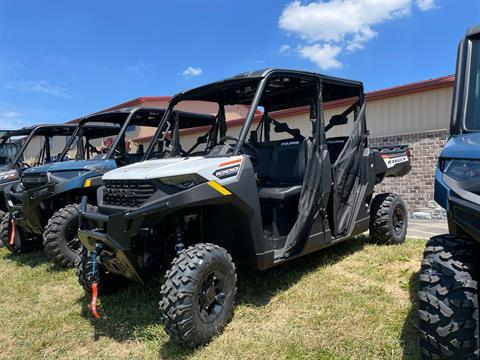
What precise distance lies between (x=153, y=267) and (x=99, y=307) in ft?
2.99

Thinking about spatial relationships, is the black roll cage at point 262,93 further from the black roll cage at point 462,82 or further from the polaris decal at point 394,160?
the black roll cage at point 462,82

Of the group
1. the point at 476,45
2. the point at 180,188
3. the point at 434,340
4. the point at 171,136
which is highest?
the point at 476,45

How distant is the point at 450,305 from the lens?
6.97ft

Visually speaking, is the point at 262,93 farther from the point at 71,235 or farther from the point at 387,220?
the point at 71,235

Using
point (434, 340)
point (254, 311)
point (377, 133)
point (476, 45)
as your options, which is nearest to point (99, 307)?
point (254, 311)

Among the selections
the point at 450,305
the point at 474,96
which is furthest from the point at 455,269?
the point at 474,96

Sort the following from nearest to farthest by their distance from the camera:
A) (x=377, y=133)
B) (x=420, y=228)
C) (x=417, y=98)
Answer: (x=420, y=228)
(x=417, y=98)
(x=377, y=133)

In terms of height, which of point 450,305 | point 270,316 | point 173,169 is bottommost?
point 270,316

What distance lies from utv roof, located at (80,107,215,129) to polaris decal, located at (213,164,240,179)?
2845 millimetres

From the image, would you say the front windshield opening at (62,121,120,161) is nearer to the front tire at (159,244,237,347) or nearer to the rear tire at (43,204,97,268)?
the rear tire at (43,204,97,268)

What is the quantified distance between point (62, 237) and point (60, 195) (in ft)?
2.92

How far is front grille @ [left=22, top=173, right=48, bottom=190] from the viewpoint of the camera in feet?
19.3

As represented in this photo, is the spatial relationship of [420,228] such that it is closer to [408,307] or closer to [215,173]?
[408,307]

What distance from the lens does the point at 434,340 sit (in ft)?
6.98
